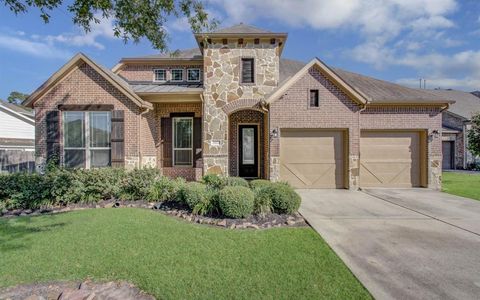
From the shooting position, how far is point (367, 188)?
436 inches

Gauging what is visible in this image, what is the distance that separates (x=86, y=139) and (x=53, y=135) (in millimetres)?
1212

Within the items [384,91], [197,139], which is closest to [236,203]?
[197,139]

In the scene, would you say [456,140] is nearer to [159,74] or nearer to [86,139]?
[159,74]

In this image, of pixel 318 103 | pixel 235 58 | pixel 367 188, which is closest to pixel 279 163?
pixel 318 103

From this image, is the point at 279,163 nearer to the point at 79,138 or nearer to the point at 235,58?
the point at 235,58

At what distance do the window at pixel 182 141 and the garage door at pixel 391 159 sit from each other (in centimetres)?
788

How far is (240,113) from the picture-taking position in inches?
492

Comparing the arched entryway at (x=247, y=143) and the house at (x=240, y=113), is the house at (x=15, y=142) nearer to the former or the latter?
the house at (x=240, y=113)

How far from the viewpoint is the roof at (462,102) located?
23.6m

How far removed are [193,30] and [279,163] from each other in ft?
20.8

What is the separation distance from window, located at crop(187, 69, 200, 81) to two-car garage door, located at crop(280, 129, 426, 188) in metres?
5.88

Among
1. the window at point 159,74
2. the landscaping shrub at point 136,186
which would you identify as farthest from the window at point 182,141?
the landscaping shrub at point 136,186

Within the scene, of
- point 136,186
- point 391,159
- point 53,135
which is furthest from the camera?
point 391,159

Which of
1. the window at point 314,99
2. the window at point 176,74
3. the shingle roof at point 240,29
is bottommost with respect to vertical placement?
the window at point 314,99
